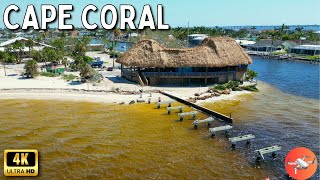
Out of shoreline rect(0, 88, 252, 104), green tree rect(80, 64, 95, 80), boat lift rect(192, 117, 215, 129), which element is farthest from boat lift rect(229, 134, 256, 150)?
green tree rect(80, 64, 95, 80)

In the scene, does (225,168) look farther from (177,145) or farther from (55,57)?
(55,57)

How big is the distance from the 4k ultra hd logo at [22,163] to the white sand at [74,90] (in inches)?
750

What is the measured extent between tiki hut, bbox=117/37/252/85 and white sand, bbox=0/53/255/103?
220 cm

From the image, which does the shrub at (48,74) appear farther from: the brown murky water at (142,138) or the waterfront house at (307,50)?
the waterfront house at (307,50)

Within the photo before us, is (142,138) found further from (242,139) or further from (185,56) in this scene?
(185,56)

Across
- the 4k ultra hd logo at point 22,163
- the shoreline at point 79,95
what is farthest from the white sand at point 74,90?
the 4k ultra hd logo at point 22,163

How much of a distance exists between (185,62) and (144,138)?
64.0ft

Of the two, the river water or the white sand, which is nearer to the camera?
the river water

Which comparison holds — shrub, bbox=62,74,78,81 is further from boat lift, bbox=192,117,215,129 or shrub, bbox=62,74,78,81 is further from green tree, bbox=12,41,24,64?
boat lift, bbox=192,117,215,129

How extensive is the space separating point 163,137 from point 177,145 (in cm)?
201

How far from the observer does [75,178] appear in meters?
21.0

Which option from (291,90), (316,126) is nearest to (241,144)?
(316,126)

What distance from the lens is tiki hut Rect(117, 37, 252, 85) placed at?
148 ft

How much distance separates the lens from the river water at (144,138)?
22344 millimetres
